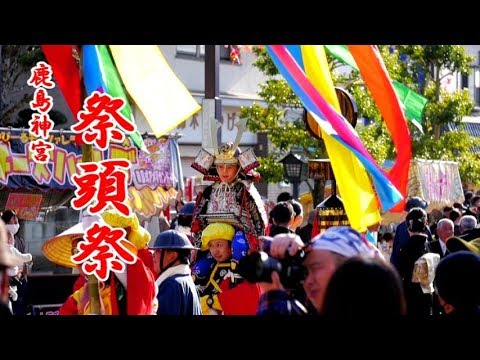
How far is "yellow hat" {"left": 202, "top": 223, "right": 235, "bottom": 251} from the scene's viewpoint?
25.8 feet

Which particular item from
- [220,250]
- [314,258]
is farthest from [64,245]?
[314,258]

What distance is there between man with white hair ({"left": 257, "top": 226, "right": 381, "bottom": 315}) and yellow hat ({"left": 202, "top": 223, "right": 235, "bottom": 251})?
13.9 ft

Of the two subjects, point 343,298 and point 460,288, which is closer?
point 343,298

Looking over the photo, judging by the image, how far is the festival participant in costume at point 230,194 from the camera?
8.28 metres

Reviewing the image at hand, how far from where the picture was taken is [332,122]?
24.3ft

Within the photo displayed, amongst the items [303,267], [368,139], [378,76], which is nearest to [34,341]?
[303,267]

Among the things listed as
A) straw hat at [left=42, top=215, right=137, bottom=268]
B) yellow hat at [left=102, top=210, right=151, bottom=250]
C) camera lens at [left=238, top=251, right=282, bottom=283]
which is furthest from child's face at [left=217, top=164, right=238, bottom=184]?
camera lens at [left=238, top=251, right=282, bottom=283]

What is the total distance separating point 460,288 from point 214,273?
160 inches

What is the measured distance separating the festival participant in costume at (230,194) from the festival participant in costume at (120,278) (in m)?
1.60

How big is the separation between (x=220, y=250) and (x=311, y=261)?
4.32 meters

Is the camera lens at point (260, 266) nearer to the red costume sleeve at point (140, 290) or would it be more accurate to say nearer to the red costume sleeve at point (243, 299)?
the red costume sleeve at point (140, 290)
